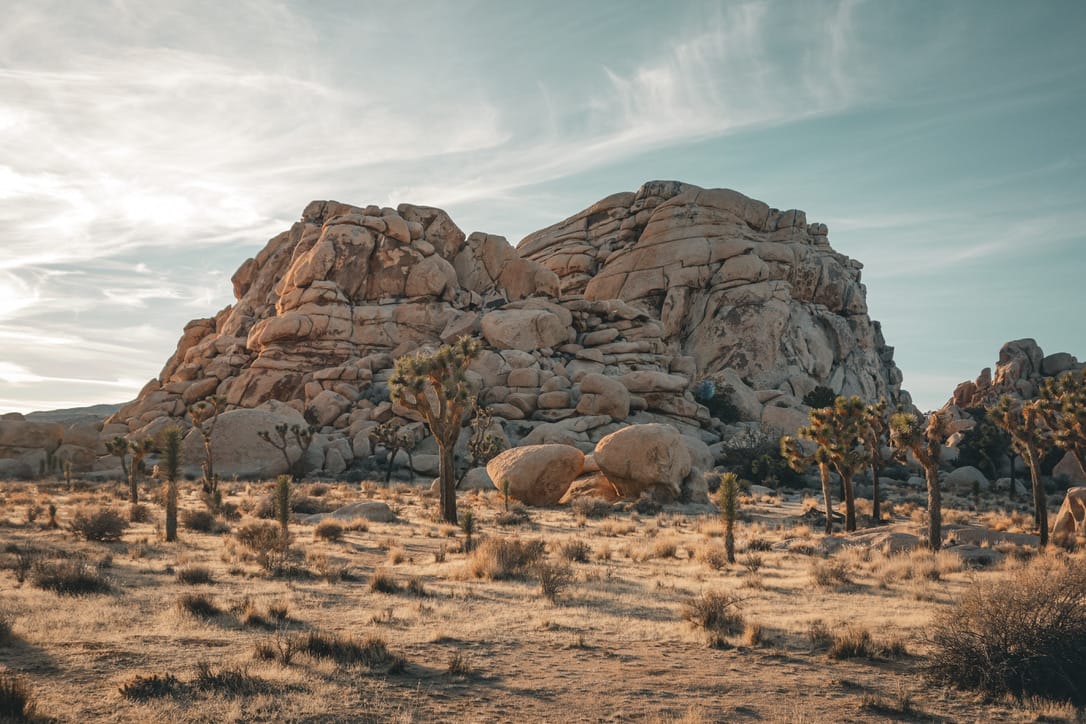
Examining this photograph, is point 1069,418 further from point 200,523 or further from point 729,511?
point 200,523

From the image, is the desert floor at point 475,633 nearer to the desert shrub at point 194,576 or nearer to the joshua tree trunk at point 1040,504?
the desert shrub at point 194,576

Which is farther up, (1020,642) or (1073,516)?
(1020,642)

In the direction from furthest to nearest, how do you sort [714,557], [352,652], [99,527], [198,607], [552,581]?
[99,527] → [714,557] → [552,581] → [198,607] → [352,652]

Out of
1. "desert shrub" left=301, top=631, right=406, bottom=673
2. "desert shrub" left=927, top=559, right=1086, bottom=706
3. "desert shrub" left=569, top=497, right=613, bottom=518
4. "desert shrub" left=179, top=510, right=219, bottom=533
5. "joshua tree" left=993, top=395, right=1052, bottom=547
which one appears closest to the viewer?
"desert shrub" left=927, top=559, right=1086, bottom=706

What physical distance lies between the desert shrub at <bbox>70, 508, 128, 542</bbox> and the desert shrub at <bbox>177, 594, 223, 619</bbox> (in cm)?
913

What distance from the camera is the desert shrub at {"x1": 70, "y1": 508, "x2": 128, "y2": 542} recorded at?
1884 cm

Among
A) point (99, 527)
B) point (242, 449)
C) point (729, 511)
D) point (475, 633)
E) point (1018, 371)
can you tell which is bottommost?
point (475, 633)

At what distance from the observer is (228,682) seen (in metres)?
7.96

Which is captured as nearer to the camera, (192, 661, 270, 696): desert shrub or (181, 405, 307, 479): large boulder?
(192, 661, 270, 696): desert shrub

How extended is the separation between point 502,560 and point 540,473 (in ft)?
54.3

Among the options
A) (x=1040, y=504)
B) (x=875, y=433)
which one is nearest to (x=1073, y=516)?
(x=1040, y=504)

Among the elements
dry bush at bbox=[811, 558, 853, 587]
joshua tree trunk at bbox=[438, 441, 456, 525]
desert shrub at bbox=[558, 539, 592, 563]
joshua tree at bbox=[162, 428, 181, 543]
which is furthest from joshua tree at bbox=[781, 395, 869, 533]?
joshua tree at bbox=[162, 428, 181, 543]

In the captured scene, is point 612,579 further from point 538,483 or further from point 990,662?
point 538,483

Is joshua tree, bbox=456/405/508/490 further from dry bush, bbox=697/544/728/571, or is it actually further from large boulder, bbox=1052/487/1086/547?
large boulder, bbox=1052/487/1086/547
